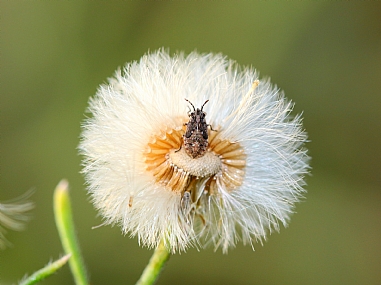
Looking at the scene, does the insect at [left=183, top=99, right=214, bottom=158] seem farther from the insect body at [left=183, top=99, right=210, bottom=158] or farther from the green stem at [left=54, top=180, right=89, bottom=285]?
the green stem at [left=54, top=180, right=89, bottom=285]

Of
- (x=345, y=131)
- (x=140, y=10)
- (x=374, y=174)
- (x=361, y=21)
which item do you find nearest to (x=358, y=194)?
(x=374, y=174)

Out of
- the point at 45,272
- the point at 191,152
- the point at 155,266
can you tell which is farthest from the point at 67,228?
the point at 191,152

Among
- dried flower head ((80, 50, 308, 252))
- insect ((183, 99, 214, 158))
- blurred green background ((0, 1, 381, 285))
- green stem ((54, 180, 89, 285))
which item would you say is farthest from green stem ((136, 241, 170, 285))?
blurred green background ((0, 1, 381, 285))

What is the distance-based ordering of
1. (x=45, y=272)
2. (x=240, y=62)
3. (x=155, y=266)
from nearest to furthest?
(x=45, y=272)
(x=155, y=266)
(x=240, y=62)

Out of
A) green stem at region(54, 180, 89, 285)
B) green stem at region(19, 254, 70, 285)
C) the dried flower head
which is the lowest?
green stem at region(19, 254, 70, 285)

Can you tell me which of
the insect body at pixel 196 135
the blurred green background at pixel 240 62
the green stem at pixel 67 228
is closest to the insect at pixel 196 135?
the insect body at pixel 196 135

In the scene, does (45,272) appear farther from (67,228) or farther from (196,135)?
(196,135)

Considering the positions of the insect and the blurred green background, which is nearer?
the insect
